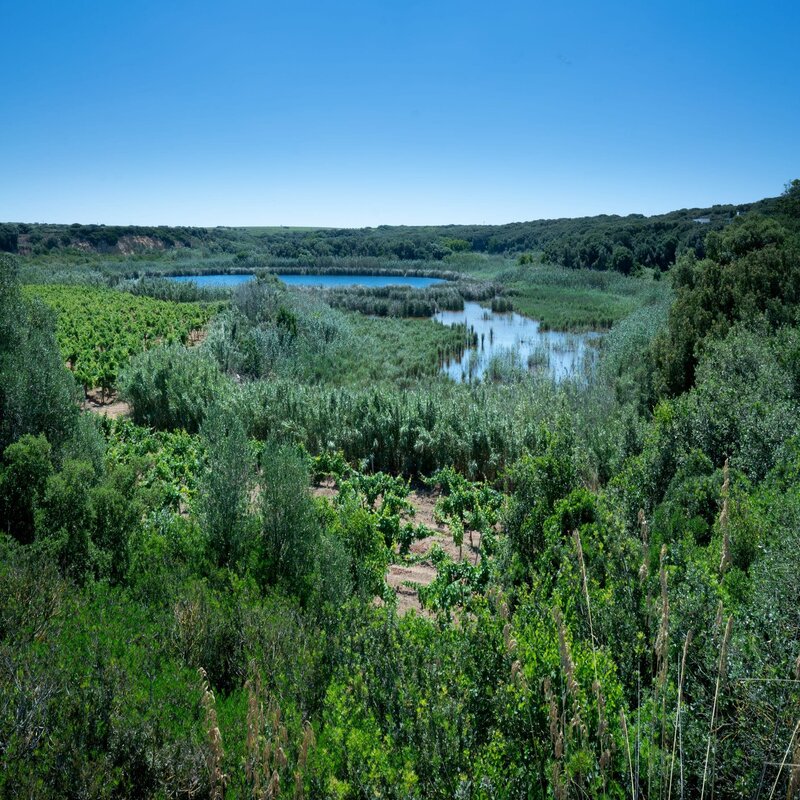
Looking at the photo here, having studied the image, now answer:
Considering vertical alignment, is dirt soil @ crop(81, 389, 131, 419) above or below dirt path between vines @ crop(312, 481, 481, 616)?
above

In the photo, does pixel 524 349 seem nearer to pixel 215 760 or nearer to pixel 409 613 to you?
pixel 409 613

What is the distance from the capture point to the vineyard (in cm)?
1792

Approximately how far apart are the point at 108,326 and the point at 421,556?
23.5 m

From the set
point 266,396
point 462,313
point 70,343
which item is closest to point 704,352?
point 266,396

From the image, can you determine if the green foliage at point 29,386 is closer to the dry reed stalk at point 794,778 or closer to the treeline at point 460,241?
the dry reed stalk at point 794,778

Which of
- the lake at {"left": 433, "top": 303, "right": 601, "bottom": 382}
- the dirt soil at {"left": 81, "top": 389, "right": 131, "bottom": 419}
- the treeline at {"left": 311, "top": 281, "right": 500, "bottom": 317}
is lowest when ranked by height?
the dirt soil at {"left": 81, "top": 389, "right": 131, "bottom": 419}

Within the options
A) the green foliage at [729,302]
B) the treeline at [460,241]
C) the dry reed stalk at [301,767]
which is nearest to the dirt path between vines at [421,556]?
the dry reed stalk at [301,767]

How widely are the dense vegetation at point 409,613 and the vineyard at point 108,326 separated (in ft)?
27.8

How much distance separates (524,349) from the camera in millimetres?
27828

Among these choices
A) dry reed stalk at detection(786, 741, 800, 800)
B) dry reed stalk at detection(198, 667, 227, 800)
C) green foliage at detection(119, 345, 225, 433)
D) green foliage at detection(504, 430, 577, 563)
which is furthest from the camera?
green foliage at detection(119, 345, 225, 433)

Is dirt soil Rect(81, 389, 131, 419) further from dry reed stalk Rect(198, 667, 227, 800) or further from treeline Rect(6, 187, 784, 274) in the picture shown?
treeline Rect(6, 187, 784, 274)

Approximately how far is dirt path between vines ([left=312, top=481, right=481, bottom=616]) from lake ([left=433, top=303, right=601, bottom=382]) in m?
11.6

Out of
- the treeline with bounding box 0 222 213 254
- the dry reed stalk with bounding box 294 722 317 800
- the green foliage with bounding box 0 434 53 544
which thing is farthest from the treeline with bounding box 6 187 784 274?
the dry reed stalk with bounding box 294 722 317 800

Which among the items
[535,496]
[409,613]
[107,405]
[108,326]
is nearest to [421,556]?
[535,496]
